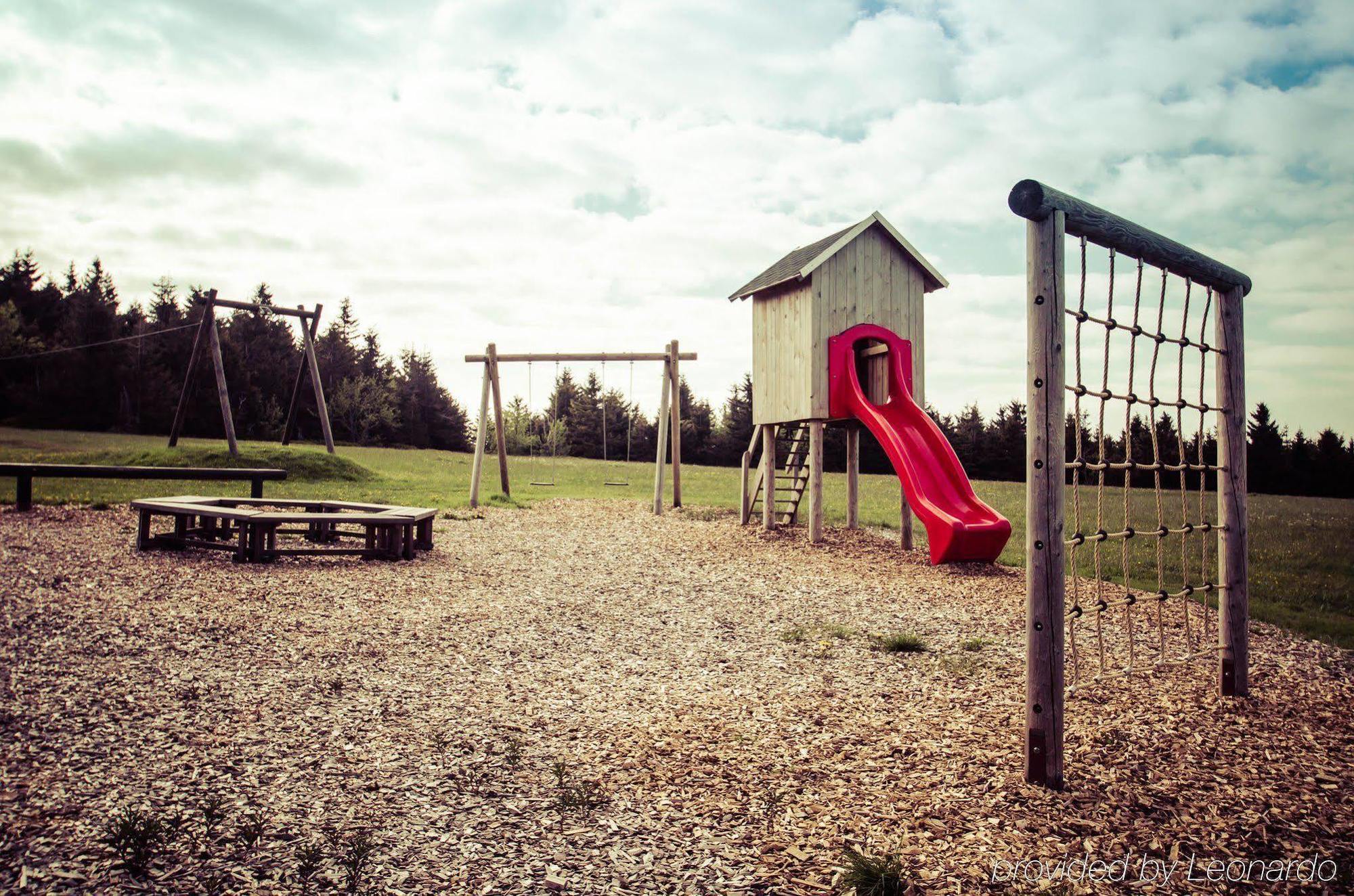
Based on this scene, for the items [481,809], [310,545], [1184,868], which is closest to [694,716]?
[481,809]

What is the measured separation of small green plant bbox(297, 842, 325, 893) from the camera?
299cm

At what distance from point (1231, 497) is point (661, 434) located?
430 inches

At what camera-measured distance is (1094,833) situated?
3393 millimetres

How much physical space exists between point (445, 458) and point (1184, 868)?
106 ft

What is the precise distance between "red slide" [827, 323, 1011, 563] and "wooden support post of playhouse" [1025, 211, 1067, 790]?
572 cm

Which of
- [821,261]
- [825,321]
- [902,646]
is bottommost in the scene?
[902,646]

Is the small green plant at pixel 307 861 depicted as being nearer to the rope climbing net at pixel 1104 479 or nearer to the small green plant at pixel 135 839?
the small green plant at pixel 135 839

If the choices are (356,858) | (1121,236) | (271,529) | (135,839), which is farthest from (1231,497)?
(271,529)

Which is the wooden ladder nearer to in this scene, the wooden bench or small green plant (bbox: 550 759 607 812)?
the wooden bench

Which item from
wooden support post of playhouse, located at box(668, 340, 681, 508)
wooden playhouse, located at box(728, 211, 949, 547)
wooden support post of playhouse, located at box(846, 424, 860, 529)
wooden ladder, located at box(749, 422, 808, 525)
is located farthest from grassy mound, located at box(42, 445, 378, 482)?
wooden support post of playhouse, located at box(846, 424, 860, 529)

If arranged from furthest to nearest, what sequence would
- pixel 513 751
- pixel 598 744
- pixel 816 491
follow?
pixel 816 491, pixel 598 744, pixel 513 751

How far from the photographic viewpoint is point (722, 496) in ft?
68.4

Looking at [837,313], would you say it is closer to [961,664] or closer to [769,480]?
[769,480]

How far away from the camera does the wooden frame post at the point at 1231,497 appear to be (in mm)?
5238
